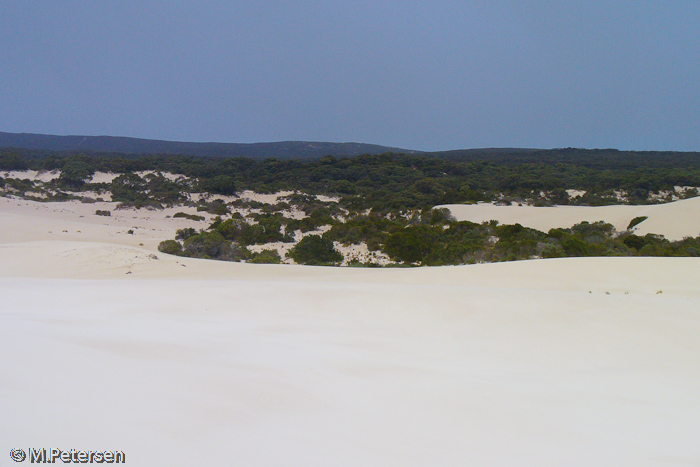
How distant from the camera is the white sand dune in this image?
18.9 m

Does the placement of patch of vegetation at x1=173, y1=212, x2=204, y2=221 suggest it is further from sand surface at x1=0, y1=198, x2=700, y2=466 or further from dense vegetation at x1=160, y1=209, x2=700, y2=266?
sand surface at x1=0, y1=198, x2=700, y2=466

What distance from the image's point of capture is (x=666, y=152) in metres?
81.4

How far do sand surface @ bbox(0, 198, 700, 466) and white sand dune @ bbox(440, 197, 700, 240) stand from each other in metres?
12.6

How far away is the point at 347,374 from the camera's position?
3.65m

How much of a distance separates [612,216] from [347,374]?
72.4 feet

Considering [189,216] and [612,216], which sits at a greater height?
[612,216]

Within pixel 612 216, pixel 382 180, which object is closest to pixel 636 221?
pixel 612 216

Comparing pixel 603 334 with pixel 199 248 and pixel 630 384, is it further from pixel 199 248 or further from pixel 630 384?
pixel 199 248

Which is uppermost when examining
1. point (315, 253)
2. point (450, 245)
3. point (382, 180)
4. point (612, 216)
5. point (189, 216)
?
point (382, 180)

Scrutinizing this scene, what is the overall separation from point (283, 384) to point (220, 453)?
1.11m

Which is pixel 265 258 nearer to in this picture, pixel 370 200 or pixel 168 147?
pixel 370 200

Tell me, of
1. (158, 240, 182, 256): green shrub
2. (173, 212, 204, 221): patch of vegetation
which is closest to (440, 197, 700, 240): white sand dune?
(173, 212, 204, 221): patch of vegetation

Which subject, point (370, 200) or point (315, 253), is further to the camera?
point (370, 200)

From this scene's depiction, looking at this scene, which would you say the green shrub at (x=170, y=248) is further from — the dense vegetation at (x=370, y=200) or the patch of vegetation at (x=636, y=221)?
the patch of vegetation at (x=636, y=221)
